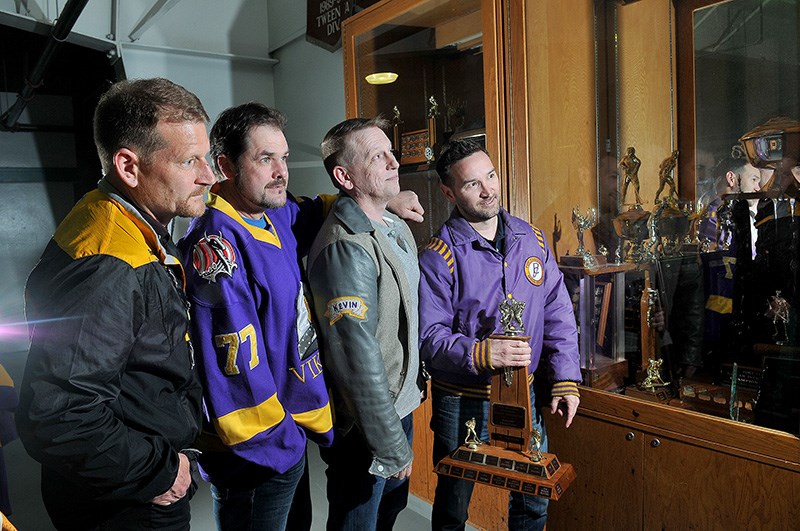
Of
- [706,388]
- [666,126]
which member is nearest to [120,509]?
[706,388]

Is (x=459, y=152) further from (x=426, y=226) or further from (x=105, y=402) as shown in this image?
(x=105, y=402)

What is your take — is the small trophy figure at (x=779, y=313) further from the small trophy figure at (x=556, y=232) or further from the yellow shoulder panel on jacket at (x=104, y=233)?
the yellow shoulder panel on jacket at (x=104, y=233)

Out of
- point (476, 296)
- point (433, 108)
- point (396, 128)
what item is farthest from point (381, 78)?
point (476, 296)

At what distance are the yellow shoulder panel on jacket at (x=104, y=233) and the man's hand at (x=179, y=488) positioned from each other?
1.41 ft

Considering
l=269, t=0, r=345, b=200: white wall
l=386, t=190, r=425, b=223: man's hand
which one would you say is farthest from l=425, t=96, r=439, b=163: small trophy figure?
l=269, t=0, r=345, b=200: white wall

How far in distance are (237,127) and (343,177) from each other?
1.11 feet

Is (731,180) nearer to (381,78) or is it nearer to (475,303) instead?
(475,303)

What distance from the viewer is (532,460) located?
1833 millimetres

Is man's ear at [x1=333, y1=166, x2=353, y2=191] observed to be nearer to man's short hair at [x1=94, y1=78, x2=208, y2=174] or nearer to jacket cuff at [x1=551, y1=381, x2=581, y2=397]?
man's short hair at [x1=94, y1=78, x2=208, y2=174]

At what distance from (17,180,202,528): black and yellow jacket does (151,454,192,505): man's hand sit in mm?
36

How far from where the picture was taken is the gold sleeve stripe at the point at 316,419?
1.65 meters

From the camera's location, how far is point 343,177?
1.83 meters

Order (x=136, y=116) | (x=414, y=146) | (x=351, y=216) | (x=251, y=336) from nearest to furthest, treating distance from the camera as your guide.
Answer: (x=136, y=116), (x=251, y=336), (x=351, y=216), (x=414, y=146)

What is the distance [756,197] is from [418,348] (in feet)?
3.86
